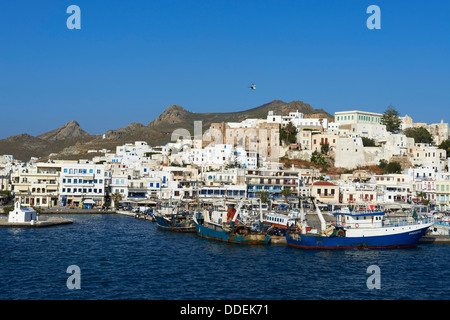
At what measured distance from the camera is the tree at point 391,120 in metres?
98.1

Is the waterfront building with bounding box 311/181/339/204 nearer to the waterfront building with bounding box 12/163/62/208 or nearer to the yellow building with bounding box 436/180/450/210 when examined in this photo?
the yellow building with bounding box 436/180/450/210

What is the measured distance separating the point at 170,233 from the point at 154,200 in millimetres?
21604

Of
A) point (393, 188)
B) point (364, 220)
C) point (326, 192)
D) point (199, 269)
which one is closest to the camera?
point (199, 269)

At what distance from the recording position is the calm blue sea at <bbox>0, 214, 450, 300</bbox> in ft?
85.6

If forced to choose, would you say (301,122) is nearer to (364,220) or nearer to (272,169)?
(272,169)

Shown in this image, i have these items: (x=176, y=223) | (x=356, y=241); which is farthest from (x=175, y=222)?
(x=356, y=241)

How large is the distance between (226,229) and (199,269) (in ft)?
38.0

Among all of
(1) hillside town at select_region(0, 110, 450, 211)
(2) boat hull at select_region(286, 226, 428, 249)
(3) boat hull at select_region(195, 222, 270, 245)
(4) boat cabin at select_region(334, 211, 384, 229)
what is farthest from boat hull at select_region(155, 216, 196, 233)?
(1) hillside town at select_region(0, 110, 450, 211)

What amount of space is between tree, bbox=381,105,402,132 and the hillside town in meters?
0.19

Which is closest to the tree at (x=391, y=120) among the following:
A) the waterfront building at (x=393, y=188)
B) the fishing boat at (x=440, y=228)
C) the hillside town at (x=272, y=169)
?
the hillside town at (x=272, y=169)

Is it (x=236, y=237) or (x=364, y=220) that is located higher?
(x=364, y=220)

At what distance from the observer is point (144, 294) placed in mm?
25484

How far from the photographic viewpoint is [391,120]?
98.0 metres
